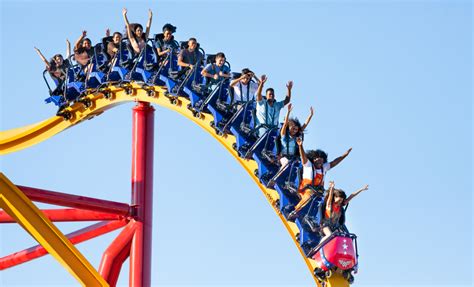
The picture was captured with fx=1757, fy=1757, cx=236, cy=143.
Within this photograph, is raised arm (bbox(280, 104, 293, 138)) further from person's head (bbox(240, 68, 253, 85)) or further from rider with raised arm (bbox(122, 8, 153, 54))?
rider with raised arm (bbox(122, 8, 153, 54))

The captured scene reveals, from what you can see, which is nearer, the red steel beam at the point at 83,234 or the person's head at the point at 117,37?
the person's head at the point at 117,37

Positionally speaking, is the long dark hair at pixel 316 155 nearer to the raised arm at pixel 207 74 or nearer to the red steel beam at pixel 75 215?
the raised arm at pixel 207 74

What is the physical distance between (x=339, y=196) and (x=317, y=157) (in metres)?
0.52

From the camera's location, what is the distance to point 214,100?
16062 millimetres

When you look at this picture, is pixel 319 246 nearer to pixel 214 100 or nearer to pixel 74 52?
pixel 214 100

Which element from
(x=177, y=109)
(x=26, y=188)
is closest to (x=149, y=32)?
(x=177, y=109)

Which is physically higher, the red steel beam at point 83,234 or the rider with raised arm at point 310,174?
the red steel beam at point 83,234

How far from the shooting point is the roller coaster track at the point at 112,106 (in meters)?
15.4

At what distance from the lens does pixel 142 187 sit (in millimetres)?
17656

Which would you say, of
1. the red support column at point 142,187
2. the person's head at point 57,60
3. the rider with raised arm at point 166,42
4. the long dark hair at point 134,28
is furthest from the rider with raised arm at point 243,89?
the person's head at point 57,60

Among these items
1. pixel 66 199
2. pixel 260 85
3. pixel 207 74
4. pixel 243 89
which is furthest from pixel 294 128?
pixel 66 199

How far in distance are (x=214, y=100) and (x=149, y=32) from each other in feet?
4.08

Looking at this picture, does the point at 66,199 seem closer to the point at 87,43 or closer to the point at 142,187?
the point at 142,187

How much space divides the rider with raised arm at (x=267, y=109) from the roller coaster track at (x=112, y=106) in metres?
0.32
